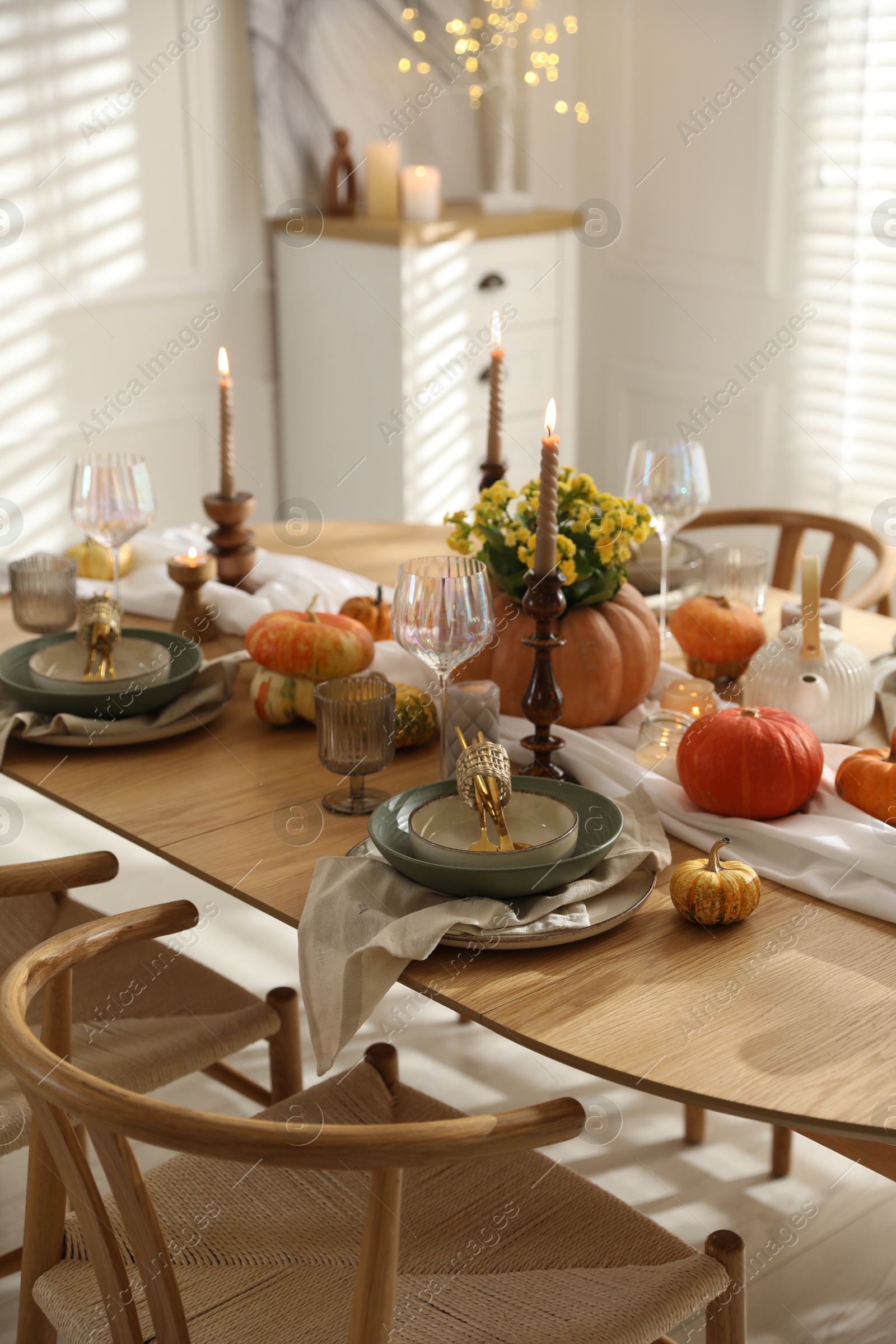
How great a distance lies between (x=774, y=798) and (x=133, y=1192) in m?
0.70

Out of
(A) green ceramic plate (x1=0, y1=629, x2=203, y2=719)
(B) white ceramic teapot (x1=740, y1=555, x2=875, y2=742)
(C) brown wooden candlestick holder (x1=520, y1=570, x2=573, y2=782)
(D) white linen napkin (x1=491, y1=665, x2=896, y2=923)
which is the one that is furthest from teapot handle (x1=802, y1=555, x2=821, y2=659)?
(A) green ceramic plate (x1=0, y1=629, x2=203, y2=719)

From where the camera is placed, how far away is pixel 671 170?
4059 millimetres

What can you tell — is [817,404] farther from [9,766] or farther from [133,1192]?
[133,1192]

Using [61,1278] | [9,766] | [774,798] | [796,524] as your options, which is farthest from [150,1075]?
[796,524]

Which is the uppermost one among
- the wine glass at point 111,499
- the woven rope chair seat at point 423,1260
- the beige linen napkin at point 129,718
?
the wine glass at point 111,499

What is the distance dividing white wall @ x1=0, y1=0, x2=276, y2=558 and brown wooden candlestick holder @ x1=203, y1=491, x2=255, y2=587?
5.44 feet

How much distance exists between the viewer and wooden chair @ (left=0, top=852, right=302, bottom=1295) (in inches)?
56.6

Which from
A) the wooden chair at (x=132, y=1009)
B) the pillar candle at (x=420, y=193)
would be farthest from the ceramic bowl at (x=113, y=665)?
the pillar candle at (x=420, y=193)

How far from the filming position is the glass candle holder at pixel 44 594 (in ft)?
6.02

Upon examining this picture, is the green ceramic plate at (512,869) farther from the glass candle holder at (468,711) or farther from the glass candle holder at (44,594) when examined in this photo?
the glass candle holder at (44,594)

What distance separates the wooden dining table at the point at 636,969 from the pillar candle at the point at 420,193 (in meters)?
2.50

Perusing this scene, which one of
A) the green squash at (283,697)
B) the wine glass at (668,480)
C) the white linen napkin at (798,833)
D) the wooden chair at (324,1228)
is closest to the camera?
the wooden chair at (324,1228)

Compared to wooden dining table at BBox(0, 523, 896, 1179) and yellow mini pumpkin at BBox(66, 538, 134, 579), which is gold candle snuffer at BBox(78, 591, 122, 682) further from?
yellow mini pumpkin at BBox(66, 538, 134, 579)

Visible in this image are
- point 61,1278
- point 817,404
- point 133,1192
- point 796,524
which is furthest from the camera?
point 817,404
